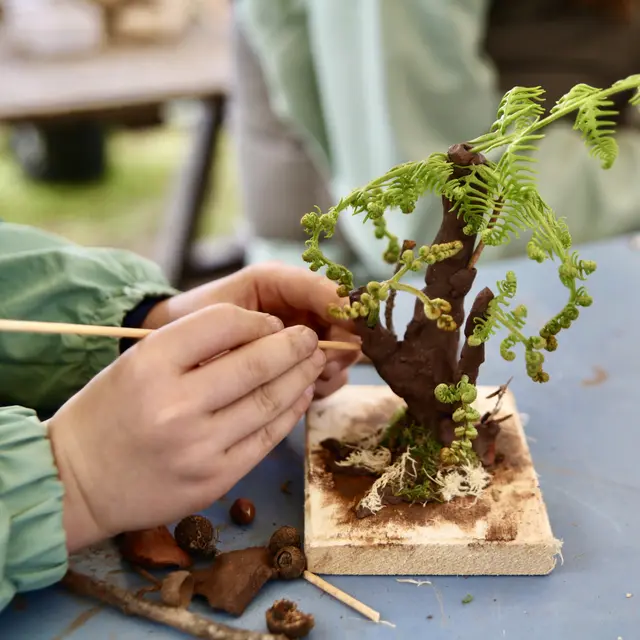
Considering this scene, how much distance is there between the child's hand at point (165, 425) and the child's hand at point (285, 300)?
5.7 inches

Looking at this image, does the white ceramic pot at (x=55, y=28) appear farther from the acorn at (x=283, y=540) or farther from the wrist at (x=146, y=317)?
the acorn at (x=283, y=540)

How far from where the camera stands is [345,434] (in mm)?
759

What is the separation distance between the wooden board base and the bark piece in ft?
0.13

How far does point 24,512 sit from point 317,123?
3.51 feet

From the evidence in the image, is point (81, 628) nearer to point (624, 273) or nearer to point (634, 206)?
point (624, 273)

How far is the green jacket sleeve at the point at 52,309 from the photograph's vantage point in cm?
80

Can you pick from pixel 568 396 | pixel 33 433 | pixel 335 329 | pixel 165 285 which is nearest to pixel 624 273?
pixel 568 396

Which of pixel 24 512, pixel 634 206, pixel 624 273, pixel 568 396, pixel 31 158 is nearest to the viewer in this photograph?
pixel 24 512

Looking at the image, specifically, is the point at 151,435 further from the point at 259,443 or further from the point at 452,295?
the point at 452,295

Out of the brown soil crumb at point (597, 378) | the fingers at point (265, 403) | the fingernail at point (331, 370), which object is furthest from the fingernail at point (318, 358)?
the brown soil crumb at point (597, 378)

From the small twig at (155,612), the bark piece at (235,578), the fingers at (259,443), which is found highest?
the fingers at (259,443)

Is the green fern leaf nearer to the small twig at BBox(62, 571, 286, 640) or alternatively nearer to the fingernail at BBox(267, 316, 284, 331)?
the fingernail at BBox(267, 316, 284, 331)

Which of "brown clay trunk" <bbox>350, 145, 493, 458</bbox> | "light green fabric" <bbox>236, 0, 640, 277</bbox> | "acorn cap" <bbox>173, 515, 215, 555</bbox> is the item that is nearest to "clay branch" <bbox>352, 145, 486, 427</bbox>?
"brown clay trunk" <bbox>350, 145, 493, 458</bbox>

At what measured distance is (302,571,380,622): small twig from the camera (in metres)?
0.61
